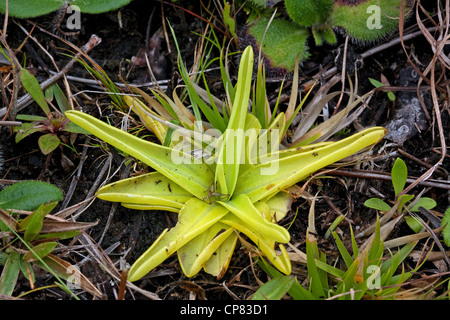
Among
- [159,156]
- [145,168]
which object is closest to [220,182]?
[159,156]

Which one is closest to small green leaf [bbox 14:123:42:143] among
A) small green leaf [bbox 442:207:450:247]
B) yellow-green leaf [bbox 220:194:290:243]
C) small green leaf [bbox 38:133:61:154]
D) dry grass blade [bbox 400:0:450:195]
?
small green leaf [bbox 38:133:61:154]

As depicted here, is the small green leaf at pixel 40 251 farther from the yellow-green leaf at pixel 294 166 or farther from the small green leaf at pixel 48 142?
the yellow-green leaf at pixel 294 166

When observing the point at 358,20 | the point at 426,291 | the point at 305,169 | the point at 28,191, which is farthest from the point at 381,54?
the point at 28,191

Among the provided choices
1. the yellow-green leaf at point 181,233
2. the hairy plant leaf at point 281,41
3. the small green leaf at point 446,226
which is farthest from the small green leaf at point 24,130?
the small green leaf at point 446,226

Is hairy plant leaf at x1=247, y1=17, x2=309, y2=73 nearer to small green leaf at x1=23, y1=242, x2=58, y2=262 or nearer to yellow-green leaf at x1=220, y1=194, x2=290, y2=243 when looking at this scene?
yellow-green leaf at x1=220, y1=194, x2=290, y2=243

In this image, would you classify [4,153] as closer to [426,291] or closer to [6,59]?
[6,59]

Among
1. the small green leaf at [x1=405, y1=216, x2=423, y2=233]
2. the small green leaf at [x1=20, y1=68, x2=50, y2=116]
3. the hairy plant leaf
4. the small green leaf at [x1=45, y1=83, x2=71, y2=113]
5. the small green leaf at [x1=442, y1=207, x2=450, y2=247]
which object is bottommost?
the small green leaf at [x1=405, y1=216, x2=423, y2=233]

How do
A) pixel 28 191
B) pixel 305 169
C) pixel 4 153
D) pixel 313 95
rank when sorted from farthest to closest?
pixel 313 95, pixel 4 153, pixel 28 191, pixel 305 169
